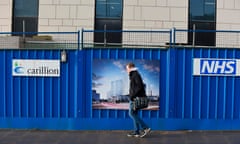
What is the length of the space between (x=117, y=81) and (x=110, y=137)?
4.97 ft

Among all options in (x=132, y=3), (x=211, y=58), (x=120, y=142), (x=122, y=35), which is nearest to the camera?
(x=120, y=142)

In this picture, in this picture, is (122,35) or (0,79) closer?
(0,79)

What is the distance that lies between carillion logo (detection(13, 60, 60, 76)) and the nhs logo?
3563 millimetres

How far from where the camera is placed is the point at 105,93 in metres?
10.9

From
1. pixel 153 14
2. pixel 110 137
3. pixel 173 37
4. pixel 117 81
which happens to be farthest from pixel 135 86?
pixel 153 14

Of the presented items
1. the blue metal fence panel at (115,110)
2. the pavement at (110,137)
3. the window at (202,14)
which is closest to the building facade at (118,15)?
the window at (202,14)

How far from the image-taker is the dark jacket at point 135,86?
32.8ft

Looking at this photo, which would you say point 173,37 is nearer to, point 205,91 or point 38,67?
point 205,91

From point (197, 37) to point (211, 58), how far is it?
7032 mm

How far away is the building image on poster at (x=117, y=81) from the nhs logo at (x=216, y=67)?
1.01 m

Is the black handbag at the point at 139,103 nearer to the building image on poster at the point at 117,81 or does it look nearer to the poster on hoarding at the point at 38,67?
the building image on poster at the point at 117,81

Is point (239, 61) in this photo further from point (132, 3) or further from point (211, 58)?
point (132, 3)

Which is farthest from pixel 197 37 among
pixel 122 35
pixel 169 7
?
pixel 122 35

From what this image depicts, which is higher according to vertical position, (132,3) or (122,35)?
(132,3)
